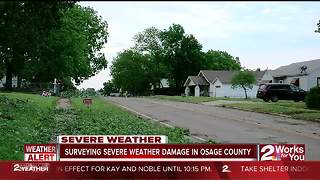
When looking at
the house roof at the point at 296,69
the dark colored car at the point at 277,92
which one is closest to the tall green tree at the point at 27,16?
the dark colored car at the point at 277,92

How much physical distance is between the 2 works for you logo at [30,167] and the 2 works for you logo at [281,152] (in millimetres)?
3118

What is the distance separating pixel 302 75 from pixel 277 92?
66.7 ft

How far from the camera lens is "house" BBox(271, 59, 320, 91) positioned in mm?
65312

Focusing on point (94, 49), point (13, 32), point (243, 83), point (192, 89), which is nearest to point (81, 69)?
point (94, 49)

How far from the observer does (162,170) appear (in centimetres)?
795

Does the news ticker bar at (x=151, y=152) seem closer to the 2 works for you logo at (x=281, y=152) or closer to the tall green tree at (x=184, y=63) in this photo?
the 2 works for you logo at (x=281, y=152)

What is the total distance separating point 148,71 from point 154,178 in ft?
144

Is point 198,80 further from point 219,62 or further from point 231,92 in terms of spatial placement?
point 219,62

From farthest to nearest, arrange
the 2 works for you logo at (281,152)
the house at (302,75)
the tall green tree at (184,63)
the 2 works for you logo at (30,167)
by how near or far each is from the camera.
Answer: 1. the tall green tree at (184,63)
2. the house at (302,75)
3. the 2 works for you logo at (281,152)
4. the 2 works for you logo at (30,167)

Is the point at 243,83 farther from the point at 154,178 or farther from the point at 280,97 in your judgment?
the point at 154,178

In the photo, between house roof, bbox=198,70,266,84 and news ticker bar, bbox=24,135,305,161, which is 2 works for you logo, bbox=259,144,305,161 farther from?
house roof, bbox=198,70,266,84

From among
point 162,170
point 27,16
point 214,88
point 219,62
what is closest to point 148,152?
point 162,170

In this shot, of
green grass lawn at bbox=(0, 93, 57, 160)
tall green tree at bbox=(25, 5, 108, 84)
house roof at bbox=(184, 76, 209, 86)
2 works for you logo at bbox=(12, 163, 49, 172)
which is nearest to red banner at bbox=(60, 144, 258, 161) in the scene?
2 works for you logo at bbox=(12, 163, 49, 172)

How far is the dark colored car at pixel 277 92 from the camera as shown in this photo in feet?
Result: 156
